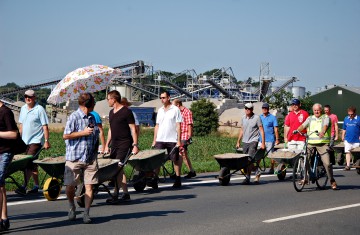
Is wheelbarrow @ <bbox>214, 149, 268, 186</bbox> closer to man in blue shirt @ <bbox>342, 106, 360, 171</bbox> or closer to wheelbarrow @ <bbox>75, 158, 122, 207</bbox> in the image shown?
wheelbarrow @ <bbox>75, 158, 122, 207</bbox>

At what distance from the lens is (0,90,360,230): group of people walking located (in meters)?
9.05

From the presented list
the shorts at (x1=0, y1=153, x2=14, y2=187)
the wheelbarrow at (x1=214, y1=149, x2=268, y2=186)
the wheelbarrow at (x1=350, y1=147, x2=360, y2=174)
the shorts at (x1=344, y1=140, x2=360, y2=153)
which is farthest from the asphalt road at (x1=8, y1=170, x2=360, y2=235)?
the shorts at (x1=344, y1=140, x2=360, y2=153)

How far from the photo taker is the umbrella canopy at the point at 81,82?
1492cm

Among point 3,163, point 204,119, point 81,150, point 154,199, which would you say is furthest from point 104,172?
point 204,119

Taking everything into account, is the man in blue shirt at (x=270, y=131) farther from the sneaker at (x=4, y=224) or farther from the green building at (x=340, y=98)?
the green building at (x=340, y=98)

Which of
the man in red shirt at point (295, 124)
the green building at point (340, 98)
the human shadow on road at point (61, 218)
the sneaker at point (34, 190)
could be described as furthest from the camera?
the green building at point (340, 98)

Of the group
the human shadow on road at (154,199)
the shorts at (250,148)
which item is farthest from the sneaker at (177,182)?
the shorts at (250,148)

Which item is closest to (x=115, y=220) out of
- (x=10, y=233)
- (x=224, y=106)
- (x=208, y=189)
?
(x=10, y=233)

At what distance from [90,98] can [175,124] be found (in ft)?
16.4

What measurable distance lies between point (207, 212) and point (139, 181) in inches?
121

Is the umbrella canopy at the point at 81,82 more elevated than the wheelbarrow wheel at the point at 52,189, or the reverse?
the umbrella canopy at the point at 81,82

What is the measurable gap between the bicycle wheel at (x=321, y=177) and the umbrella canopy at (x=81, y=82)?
5.34m

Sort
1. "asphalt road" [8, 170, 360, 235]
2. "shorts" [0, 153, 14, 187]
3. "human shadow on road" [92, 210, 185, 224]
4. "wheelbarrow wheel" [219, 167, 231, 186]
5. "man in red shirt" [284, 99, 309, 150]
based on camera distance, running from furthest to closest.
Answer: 1. "man in red shirt" [284, 99, 309, 150]
2. "wheelbarrow wheel" [219, 167, 231, 186]
3. "human shadow on road" [92, 210, 185, 224]
4. "asphalt road" [8, 170, 360, 235]
5. "shorts" [0, 153, 14, 187]

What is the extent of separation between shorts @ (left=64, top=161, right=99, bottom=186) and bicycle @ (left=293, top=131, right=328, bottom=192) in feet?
17.1
